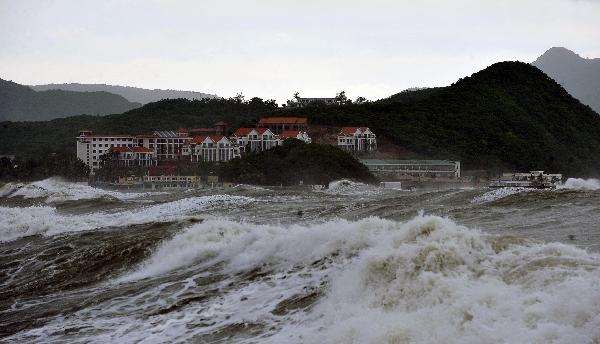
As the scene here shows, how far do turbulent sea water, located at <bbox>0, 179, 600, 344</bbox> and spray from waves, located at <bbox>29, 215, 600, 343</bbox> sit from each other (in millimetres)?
23

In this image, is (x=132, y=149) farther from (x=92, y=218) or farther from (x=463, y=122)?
(x=92, y=218)

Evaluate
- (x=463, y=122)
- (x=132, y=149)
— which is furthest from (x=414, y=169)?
(x=132, y=149)

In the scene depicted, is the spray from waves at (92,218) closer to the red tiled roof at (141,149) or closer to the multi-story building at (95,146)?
the red tiled roof at (141,149)

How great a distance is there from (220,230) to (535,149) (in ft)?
315

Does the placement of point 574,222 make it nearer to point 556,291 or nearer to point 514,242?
point 514,242

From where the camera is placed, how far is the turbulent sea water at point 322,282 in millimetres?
8016

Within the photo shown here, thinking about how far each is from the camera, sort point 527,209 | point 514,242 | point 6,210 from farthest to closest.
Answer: point 6,210 < point 527,209 < point 514,242

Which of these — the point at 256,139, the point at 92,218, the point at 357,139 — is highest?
the point at 357,139

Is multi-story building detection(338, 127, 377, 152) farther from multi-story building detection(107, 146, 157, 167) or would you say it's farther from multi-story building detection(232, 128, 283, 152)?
multi-story building detection(107, 146, 157, 167)

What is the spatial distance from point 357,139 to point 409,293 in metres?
86.1

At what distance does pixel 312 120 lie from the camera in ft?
350

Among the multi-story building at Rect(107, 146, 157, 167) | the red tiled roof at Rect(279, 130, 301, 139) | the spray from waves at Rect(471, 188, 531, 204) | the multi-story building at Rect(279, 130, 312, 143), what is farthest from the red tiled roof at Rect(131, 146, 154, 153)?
the spray from waves at Rect(471, 188, 531, 204)

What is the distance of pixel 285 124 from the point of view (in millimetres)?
101188

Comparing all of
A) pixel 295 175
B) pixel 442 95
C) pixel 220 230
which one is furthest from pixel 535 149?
pixel 220 230
